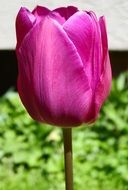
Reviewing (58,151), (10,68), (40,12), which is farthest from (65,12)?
(10,68)

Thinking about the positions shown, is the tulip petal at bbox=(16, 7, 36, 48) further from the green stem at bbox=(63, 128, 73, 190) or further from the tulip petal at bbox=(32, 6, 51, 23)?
the green stem at bbox=(63, 128, 73, 190)

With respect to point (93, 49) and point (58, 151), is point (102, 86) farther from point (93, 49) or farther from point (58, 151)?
point (58, 151)

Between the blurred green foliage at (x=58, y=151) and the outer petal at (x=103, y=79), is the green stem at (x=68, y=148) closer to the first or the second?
the outer petal at (x=103, y=79)

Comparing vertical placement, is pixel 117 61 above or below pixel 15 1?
below

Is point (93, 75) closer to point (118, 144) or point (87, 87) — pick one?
point (87, 87)

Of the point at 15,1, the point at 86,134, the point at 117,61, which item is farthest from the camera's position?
the point at 117,61

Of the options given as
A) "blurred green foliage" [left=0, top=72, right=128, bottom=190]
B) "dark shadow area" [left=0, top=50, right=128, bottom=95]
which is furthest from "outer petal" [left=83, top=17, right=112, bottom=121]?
"dark shadow area" [left=0, top=50, right=128, bottom=95]

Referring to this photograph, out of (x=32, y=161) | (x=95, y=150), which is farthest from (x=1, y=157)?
(x=95, y=150)
